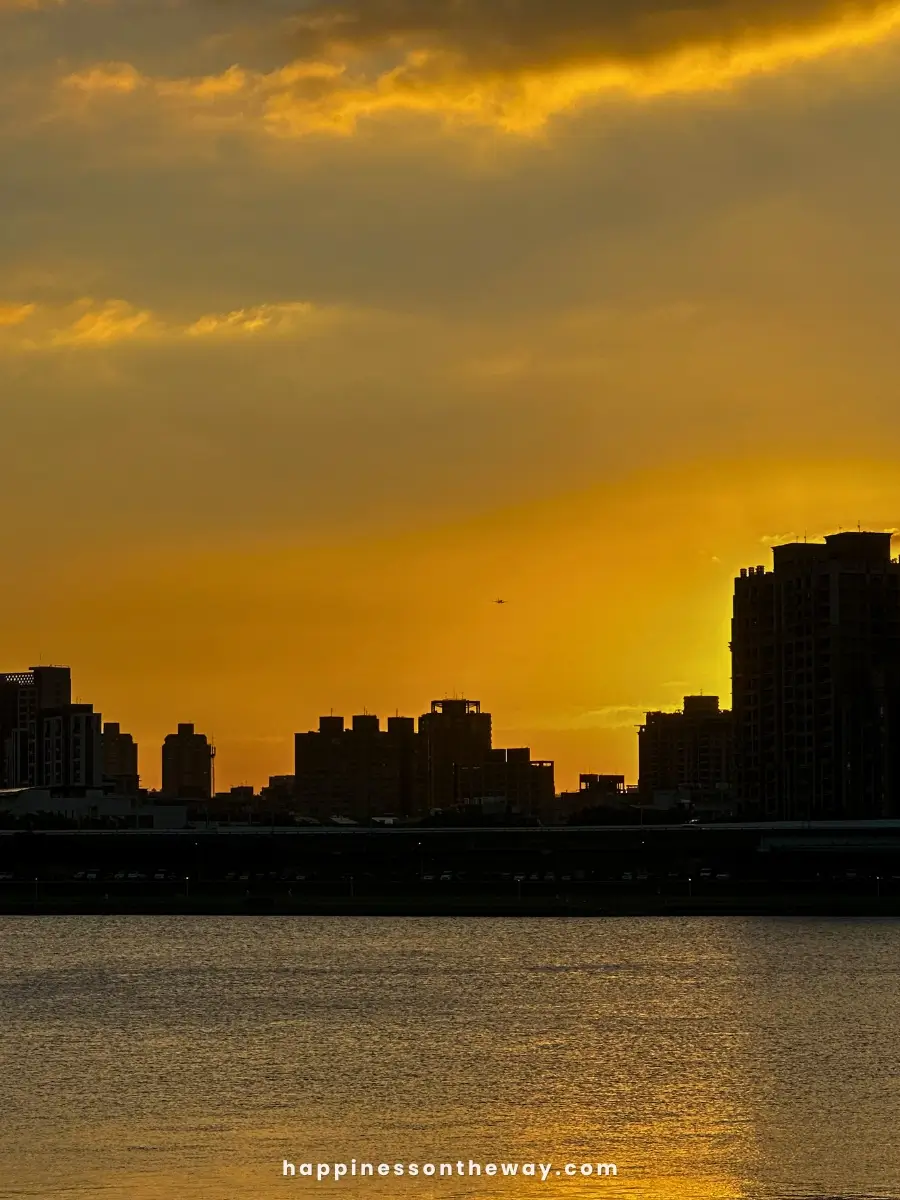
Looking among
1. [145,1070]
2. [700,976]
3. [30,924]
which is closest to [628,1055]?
[145,1070]

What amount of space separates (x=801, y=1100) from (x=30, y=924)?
123 meters

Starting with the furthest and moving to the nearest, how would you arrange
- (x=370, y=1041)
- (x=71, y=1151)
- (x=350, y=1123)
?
(x=370, y=1041)
(x=350, y=1123)
(x=71, y=1151)

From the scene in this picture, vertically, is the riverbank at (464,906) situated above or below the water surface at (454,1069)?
above

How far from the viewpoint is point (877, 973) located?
109062 millimetres

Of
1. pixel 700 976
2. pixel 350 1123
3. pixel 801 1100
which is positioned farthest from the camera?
pixel 700 976

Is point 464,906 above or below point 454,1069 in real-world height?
above

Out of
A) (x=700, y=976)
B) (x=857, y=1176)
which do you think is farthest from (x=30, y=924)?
(x=857, y=1176)

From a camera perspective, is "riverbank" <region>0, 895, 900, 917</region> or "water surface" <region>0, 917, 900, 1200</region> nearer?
"water surface" <region>0, 917, 900, 1200</region>

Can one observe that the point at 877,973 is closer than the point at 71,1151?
No

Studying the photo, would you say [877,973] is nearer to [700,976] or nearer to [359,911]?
[700,976]

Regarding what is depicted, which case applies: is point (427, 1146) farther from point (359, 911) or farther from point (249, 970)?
point (359, 911)

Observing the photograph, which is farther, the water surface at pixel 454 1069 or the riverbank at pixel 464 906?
the riverbank at pixel 464 906

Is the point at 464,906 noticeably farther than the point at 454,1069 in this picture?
Yes

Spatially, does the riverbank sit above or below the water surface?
above
